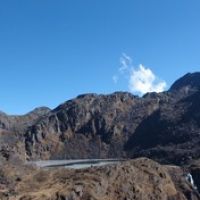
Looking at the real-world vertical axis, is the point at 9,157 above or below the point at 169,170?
above

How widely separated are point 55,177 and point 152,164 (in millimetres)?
23116

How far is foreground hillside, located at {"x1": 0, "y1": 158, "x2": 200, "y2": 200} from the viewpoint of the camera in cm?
8794

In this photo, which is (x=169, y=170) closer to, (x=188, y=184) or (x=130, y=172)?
(x=188, y=184)

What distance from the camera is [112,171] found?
101m

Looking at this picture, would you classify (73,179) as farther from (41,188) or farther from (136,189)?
(136,189)

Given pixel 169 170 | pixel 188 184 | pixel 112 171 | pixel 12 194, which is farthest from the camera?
pixel 169 170

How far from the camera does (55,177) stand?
10250 cm

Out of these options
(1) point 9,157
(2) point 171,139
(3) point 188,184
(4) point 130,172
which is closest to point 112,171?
(4) point 130,172

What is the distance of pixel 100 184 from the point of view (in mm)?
92562

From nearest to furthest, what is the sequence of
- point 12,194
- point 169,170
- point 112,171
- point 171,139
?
1. point 12,194
2. point 112,171
3. point 169,170
4. point 171,139

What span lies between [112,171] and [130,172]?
4351 mm

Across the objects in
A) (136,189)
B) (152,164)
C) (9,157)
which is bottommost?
(136,189)

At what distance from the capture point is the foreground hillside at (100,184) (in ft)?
289

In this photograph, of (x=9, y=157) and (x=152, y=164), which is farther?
(x=9, y=157)
